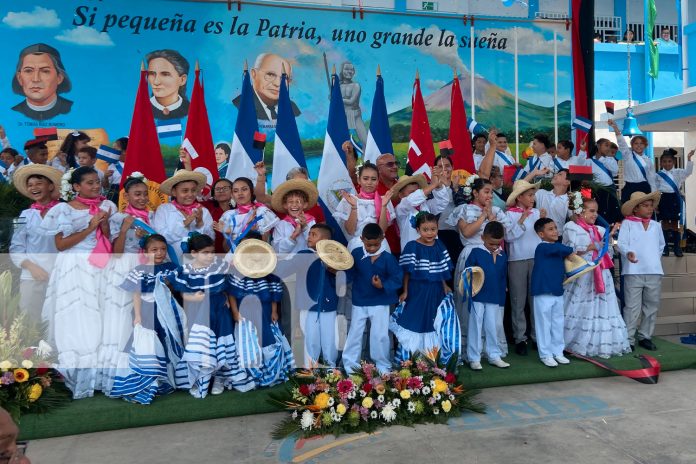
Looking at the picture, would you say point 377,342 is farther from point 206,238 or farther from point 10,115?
point 10,115

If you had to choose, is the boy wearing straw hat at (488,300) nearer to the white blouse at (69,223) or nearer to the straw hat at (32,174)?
the white blouse at (69,223)

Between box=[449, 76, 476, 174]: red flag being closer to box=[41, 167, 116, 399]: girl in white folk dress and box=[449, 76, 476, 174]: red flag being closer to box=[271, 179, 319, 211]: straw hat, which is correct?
box=[271, 179, 319, 211]: straw hat

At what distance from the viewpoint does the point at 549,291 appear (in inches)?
208

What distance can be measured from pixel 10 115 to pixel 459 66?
699 cm

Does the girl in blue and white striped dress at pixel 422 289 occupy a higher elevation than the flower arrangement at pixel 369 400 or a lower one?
higher

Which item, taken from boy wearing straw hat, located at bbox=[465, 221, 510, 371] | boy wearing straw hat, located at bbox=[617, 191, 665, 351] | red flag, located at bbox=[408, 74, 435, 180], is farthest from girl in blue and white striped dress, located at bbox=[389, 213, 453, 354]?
boy wearing straw hat, located at bbox=[617, 191, 665, 351]

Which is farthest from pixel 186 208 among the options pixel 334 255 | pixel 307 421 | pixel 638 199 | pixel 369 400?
pixel 638 199

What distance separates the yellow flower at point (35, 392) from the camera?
410cm

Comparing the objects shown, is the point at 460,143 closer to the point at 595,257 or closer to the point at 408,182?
the point at 408,182

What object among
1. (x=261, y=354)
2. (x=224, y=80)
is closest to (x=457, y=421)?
(x=261, y=354)

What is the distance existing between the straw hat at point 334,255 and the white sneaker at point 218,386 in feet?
4.00

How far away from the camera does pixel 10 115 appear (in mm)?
8312

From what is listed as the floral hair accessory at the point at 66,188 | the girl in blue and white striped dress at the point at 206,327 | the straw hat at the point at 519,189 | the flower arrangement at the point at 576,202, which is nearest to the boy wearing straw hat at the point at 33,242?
the floral hair accessory at the point at 66,188

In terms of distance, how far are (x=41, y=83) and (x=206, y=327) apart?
5811 mm
